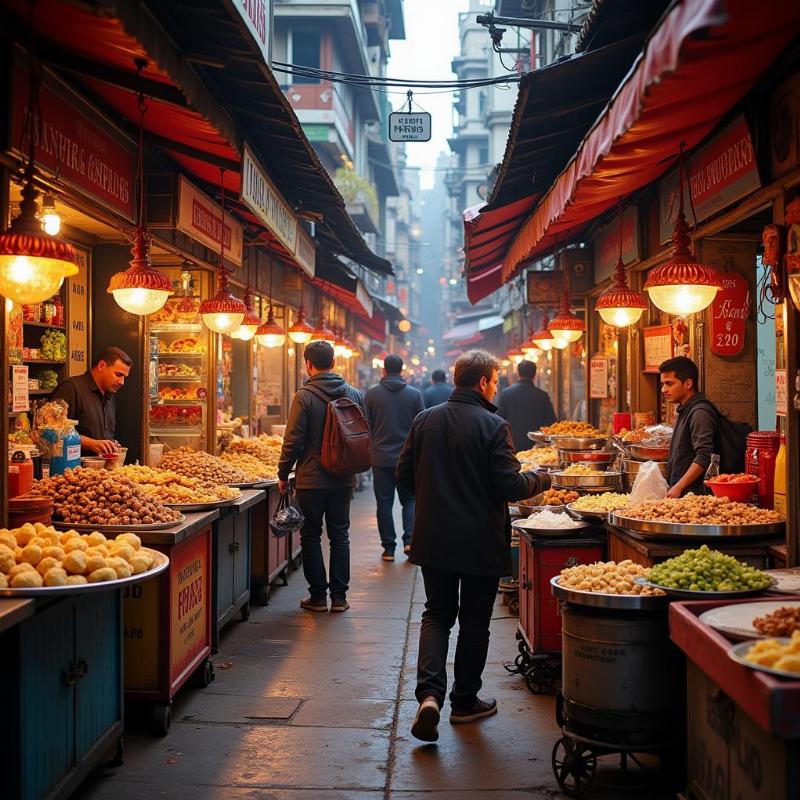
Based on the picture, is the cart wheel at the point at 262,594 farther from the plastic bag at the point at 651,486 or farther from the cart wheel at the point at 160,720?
the plastic bag at the point at 651,486

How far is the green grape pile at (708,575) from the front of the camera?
14.2 feet

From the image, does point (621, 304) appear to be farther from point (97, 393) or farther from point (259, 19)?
point (97, 393)

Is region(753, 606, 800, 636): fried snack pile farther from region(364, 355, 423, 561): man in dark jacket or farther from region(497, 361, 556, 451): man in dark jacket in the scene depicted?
region(497, 361, 556, 451): man in dark jacket

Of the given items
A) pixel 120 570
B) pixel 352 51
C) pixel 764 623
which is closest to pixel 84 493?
pixel 120 570

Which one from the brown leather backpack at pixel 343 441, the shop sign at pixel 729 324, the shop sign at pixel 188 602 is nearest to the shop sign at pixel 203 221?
the brown leather backpack at pixel 343 441

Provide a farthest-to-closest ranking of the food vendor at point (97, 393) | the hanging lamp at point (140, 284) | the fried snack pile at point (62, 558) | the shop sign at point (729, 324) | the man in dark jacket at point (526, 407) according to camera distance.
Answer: the man in dark jacket at point (526, 407) < the food vendor at point (97, 393) < the shop sign at point (729, 324) < the hanging lamp at point (140, 284) < the fried snack pile at point (62, 558)

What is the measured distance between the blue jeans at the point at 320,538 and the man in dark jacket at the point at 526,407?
5852mm

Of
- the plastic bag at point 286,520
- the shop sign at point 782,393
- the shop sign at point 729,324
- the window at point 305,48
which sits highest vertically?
the window at point 305,48

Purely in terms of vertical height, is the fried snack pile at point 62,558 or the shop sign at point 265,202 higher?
the shop sign at point 265,202

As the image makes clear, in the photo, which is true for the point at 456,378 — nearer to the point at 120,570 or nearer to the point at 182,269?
the point at 120,570

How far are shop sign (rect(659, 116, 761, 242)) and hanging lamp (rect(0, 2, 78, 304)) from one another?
4.16 meters

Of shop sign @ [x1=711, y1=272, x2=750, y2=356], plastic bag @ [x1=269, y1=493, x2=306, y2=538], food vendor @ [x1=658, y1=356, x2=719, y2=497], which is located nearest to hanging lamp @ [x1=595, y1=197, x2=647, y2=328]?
shop sign @ [x1=711, y1=272, x2=750, y2=356]

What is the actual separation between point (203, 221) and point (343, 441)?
251 cm

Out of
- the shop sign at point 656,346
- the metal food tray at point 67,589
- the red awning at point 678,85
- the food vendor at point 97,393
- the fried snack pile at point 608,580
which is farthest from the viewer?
the shop sign at point 656,346
